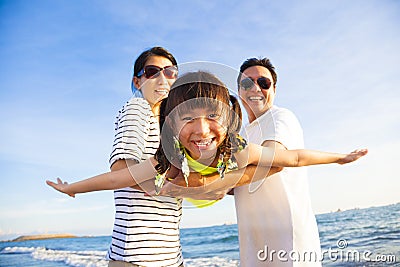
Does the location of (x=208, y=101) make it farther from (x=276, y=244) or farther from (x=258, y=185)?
(x=276, y=244)

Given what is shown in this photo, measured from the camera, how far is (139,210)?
1867mm

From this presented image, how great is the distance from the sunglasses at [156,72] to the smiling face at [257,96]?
20.4 inches

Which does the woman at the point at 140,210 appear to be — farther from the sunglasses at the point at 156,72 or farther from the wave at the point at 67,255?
the wave at the point at 67,255

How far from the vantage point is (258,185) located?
2.32 meters

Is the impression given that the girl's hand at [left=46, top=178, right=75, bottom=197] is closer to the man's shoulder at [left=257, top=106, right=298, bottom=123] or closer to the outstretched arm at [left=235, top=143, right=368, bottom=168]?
the outstretched arm at [left=235, top=143, right=368, bottom=168]

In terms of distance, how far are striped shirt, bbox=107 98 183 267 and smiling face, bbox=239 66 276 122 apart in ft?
2.39

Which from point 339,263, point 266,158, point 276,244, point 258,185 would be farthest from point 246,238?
point 339,263

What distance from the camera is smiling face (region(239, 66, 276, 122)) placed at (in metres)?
2.52

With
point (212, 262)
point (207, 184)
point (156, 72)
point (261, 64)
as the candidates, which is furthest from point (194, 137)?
point (212, 262)

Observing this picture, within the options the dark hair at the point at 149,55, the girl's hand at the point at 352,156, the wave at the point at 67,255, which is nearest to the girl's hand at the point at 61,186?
the dark hair at the point at 149,55

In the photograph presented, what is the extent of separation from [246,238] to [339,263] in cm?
558

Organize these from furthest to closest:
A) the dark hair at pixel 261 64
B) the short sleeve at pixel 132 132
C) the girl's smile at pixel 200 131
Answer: the dark hair at pixel 261 64
the short sleeve at pixel 132 132
the girl's smile at pixel 200 131

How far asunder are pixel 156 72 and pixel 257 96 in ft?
2.45

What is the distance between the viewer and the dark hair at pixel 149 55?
2188mm
